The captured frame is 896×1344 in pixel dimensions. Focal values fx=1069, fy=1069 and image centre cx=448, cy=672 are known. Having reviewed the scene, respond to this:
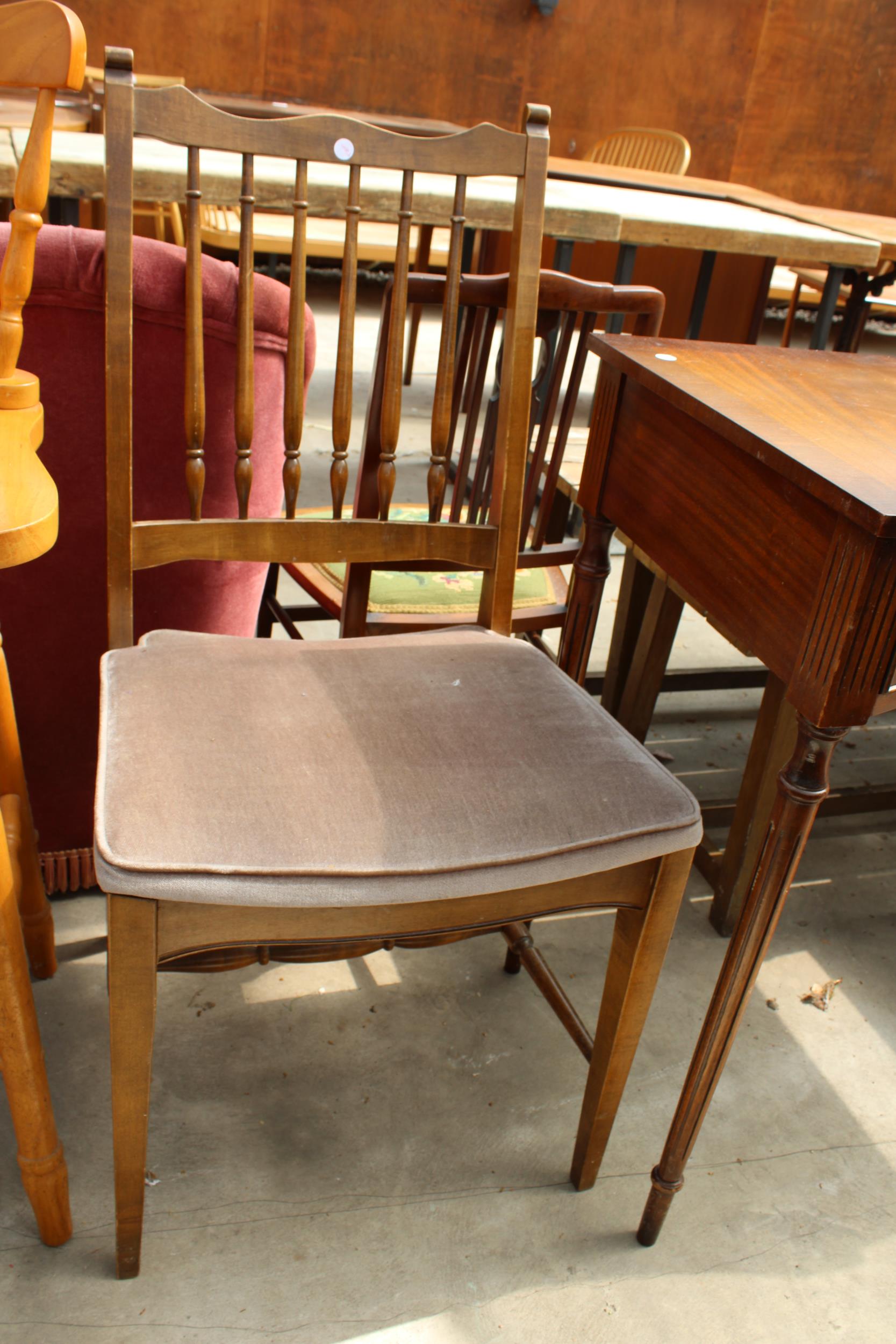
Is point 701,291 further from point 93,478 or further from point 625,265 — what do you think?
point 93,478

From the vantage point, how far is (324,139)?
3.55ft

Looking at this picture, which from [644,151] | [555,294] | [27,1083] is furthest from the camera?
[644,151]

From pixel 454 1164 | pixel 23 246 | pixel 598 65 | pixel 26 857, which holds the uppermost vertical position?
pixel 598 65

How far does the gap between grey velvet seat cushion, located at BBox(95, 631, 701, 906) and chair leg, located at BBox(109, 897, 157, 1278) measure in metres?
0.05

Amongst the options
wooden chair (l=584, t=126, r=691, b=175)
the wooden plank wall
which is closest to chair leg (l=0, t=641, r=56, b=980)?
wooden chair (l=584, t=126, r=691, b=175)

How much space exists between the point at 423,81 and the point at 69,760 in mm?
5259

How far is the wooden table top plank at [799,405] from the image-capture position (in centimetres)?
82

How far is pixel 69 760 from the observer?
1.40 metres

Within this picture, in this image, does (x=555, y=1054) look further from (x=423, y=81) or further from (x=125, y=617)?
(x=423, y=81)

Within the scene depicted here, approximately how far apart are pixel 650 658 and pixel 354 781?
3.12 feet

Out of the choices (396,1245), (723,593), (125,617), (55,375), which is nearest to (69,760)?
(125,617)

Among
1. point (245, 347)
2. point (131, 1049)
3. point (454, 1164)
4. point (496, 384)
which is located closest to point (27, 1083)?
point (131, 1049)

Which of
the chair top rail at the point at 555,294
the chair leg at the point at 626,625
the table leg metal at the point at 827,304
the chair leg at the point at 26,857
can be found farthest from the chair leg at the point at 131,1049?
the table leg metal at the point at 827,304

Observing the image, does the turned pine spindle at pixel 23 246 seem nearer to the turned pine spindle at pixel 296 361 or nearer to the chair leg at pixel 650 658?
the turned pine spindle at pixel 296 361
